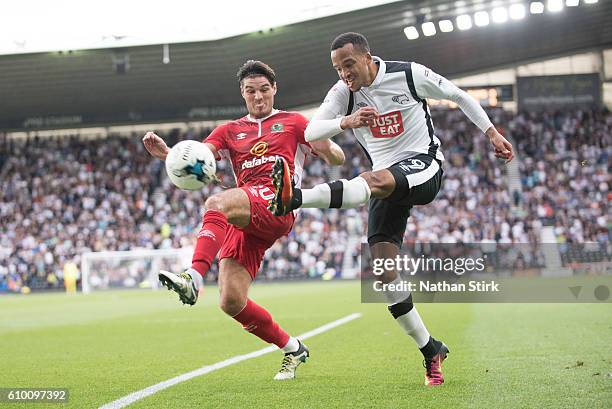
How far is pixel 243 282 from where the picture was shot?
6.62 metres

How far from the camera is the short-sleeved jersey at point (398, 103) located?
20.9 ft

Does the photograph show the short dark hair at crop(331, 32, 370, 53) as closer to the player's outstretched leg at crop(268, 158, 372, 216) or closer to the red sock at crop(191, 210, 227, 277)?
the player's outstretched leg at crop(268, 158, 372, 216)

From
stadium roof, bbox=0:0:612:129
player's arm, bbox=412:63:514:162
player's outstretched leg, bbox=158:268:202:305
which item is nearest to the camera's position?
player's outstretched leg, bbox=158:268:202:305

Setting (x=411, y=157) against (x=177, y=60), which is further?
(x=177, y=60)

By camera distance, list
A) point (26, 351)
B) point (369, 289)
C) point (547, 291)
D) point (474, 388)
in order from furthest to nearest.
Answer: point (369, 289), point (547, 291), point (26, 351), point (474, 388)

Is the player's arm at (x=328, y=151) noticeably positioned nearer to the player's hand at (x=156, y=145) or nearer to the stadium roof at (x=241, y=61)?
the player's hand at (x=156, y=145)

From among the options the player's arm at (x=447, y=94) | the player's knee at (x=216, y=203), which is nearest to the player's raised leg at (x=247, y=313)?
the player's knee at (x=216, y=203)

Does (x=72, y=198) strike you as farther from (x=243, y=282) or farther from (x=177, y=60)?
(x=243, y=282)

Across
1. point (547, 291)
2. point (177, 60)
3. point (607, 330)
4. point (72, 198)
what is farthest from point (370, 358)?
point (72, 198)

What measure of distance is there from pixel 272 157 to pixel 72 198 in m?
Answer: 32.1

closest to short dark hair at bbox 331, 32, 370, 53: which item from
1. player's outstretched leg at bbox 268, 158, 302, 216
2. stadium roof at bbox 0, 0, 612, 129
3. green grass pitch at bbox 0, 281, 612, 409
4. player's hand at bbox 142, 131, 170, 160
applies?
player's outstretched leg at bbox 268, 158, 302, 216

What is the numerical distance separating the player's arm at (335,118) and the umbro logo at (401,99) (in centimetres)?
36

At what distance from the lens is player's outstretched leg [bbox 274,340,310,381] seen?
6696 millimetres

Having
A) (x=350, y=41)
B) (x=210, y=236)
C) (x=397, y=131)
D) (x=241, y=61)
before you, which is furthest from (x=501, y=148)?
(x=241, y=61)
